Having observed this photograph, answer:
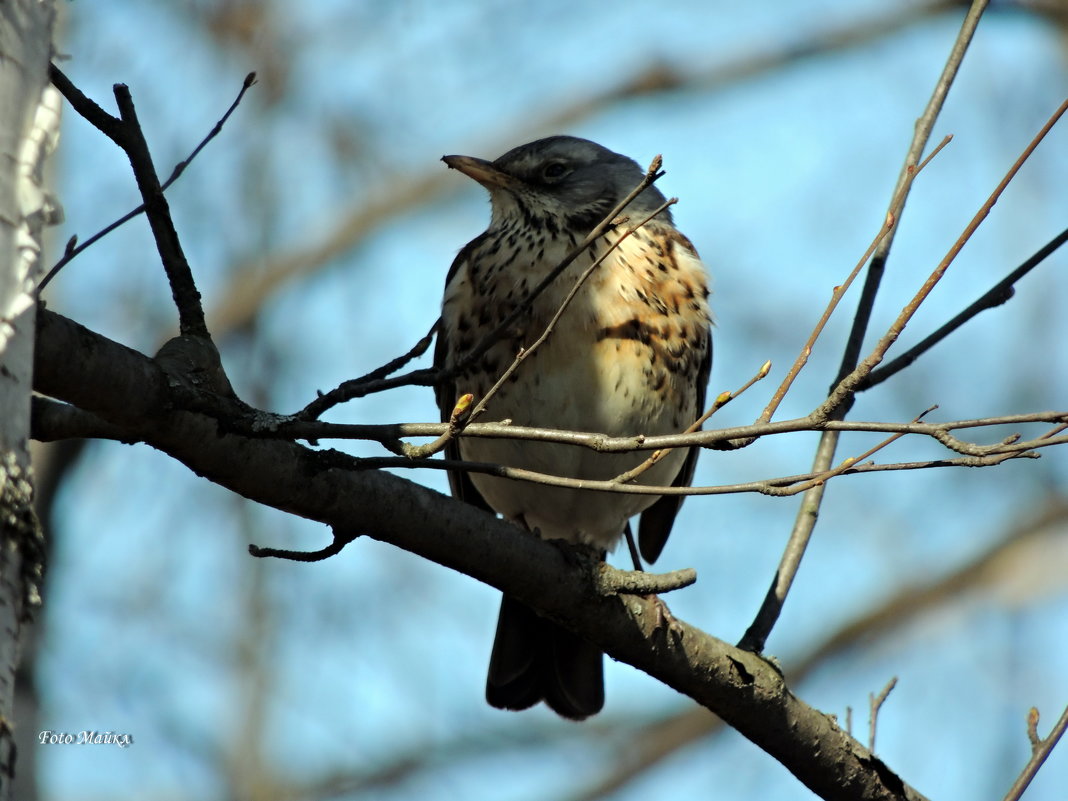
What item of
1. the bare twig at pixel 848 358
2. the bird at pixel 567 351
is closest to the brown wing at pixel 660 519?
the bird at pixel 567 351

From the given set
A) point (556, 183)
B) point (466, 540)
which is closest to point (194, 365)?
point (466, 540)

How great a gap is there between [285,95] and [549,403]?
582 cm

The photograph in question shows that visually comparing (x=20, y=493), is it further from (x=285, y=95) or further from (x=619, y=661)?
(x=285, y=95)

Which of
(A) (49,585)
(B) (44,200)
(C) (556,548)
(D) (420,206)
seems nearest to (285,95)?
(D) (420,206)

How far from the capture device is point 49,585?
6.25m

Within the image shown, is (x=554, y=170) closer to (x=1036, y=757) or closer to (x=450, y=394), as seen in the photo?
(x=450, y=394)

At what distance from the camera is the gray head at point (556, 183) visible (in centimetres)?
531

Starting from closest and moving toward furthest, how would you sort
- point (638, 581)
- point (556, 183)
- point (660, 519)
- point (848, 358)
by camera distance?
1. point (638, 581)
2. point (848, 358)
3. point (556, 183)
4. point (660, 519)

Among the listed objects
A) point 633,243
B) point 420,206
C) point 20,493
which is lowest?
point 20,493

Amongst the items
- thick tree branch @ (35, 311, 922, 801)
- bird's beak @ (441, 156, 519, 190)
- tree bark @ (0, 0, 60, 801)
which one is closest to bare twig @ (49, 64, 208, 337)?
thick tree branch @ (35, 311, 922, 801)

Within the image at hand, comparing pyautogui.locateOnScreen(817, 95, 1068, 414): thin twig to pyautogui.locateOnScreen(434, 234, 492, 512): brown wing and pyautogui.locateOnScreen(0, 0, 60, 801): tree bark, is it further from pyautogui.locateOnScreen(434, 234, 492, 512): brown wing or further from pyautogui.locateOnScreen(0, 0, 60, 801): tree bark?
pyautogui.locateOnScreen(434, 234, 492, 512): brown wing

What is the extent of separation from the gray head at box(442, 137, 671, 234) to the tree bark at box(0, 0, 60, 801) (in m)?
3.44

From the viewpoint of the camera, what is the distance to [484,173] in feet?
17.5

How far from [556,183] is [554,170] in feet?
0.31
